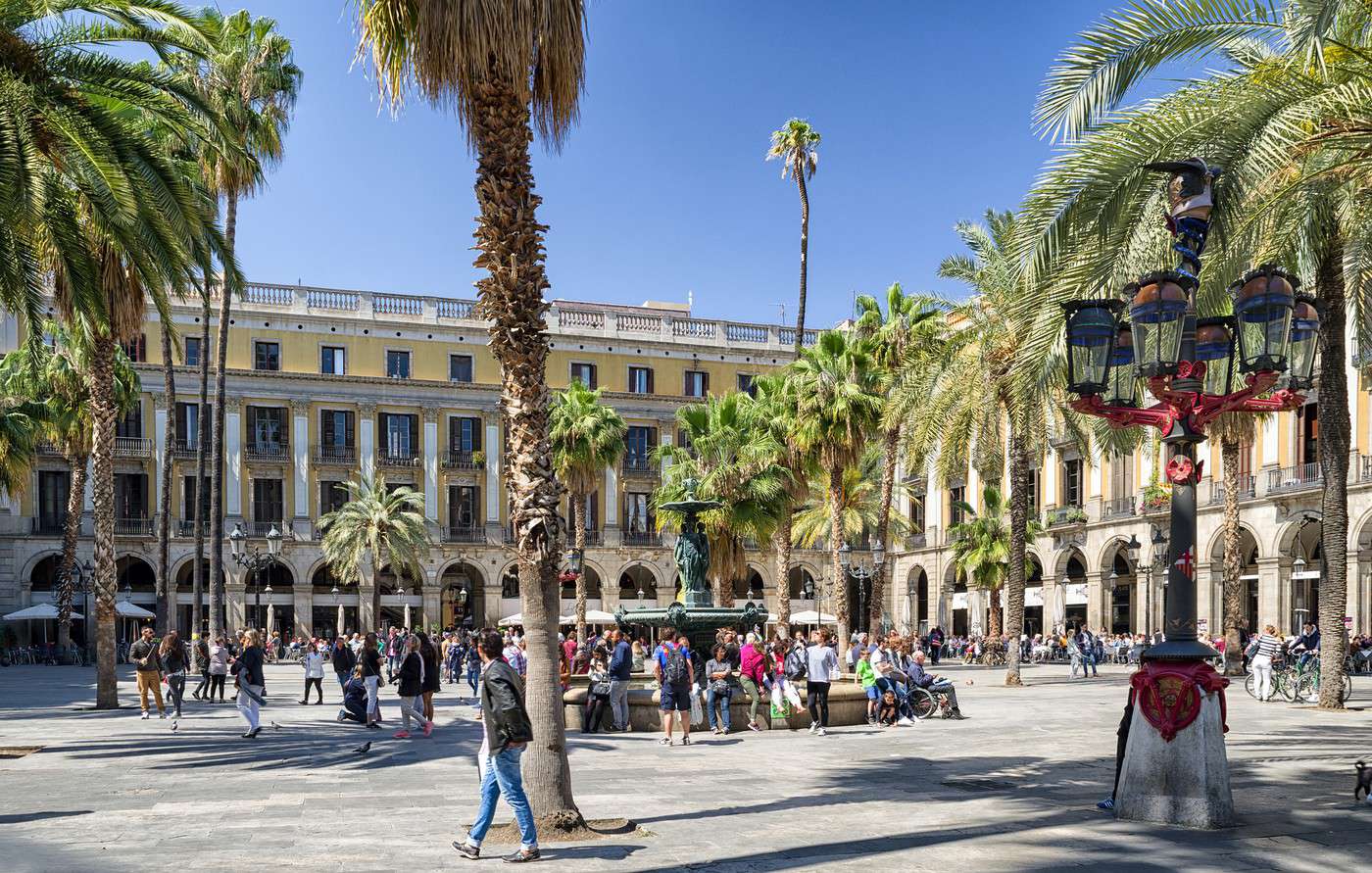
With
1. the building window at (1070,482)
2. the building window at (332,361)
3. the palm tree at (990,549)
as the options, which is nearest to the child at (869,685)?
the palm tree at (990,549)

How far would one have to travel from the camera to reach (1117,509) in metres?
48.3

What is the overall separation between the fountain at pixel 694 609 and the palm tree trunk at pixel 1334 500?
32.7 feet

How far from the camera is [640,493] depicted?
62.1 metres

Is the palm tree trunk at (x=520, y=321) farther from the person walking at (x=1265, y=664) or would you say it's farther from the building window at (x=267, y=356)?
the building window at (x=267, y=356)

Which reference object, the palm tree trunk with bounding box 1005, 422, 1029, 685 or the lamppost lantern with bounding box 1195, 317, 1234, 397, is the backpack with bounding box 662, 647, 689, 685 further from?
the palm tree trunk with bounding box 1005, 422, 1029, 685

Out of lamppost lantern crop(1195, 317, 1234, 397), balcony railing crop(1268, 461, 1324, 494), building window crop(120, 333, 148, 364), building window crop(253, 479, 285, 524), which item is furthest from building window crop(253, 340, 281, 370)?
lamppost lantern crop(1195, 317, 1234, 397)

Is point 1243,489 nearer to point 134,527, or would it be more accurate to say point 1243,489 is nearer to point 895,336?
point 895,336

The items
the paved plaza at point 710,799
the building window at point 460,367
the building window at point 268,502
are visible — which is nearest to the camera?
the paved plaza at point 710,799

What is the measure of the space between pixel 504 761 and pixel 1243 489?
39409 millimetres

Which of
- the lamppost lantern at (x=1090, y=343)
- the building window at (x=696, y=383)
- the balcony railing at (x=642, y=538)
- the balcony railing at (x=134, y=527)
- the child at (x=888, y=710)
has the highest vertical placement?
the building window at (x=696, y=383)

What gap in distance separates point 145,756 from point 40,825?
534 cm

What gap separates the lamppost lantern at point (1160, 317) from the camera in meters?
10.3


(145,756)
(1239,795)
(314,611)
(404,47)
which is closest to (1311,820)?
(1239,795)

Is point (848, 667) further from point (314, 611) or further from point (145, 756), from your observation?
point (314, 611)
